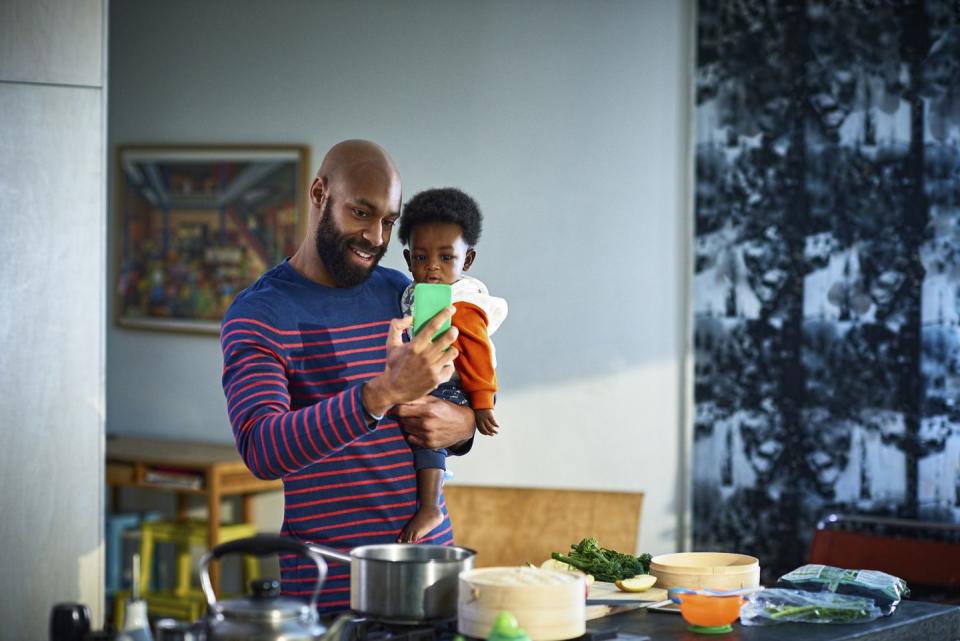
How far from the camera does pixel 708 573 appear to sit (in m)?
2.49

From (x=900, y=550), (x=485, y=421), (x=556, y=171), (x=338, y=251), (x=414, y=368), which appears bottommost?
(x=900, y=550)

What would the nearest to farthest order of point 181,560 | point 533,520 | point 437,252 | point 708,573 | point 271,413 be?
point 271,413 → point 708,573 → point 437,252 → point 533,520 → point 181,560

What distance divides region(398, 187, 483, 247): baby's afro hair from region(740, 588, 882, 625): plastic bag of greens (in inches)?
43.6

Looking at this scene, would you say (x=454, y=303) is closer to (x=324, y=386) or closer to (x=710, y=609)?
(x=324, y=386)

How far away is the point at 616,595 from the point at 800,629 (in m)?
0.38

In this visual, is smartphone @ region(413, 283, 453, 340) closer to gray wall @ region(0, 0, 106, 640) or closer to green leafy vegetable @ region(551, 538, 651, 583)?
green leafy vegetable @ region(551, 538, 651, 583)

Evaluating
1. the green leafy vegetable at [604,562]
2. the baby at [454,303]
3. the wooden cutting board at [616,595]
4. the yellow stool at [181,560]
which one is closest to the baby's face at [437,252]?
the baby at [454,303]

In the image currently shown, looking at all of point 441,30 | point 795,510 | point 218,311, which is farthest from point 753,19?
point 218,311

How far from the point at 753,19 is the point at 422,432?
3141 mm

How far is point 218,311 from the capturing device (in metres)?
6.22

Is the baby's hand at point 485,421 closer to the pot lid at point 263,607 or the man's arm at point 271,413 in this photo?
the man's arm at point 271,413

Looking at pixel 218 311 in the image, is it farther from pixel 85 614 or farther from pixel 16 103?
pixel 85 614

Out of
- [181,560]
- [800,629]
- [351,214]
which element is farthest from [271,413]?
[181,560]

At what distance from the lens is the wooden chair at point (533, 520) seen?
4582mm
